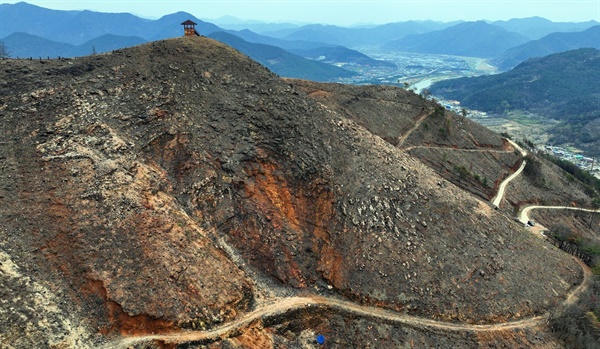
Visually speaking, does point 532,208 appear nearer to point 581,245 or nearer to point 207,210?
point 581,245

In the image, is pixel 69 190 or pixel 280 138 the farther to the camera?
pixel 280 138

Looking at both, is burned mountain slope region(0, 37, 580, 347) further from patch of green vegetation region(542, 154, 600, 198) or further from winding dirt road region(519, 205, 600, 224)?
patch of green vegetation region(542, 154, 600, 198)

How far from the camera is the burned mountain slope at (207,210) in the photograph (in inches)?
1222

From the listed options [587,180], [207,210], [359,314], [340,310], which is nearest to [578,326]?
[359,314]

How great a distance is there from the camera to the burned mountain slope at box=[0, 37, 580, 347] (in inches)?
1222

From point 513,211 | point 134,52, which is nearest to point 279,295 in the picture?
point 134,52

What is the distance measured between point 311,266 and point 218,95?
22.2 m

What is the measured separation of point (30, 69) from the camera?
4119 cm

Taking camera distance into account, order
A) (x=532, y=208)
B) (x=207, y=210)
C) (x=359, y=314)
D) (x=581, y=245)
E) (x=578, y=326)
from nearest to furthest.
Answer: (x=359, y=314), (x=578, y=326), (x=207, y=210), (x=581, y=245), (x=532, y=208)

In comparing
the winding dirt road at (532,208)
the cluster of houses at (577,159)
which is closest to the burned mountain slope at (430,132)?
the winding dirt road at (532,208)

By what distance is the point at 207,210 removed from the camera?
127 ft

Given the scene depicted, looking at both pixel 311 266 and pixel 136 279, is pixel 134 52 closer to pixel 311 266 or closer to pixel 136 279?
pixel 136 279

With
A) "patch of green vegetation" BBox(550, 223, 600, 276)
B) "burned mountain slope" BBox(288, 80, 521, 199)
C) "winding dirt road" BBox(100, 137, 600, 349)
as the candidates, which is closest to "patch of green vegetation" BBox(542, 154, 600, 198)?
"burned mountain slope" BBox(288, 80, 521, 199)

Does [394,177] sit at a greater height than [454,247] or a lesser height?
greater
